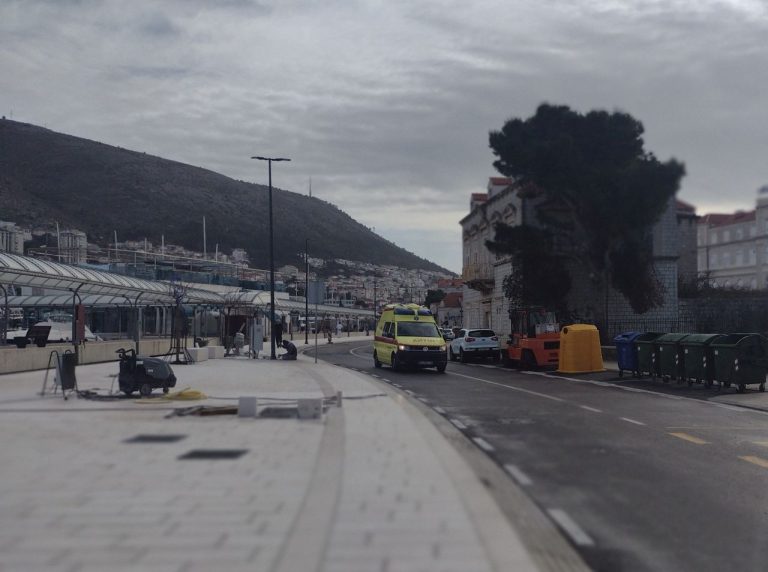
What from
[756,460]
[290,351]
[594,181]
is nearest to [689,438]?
[756,460]

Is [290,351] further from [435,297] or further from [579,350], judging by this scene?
[435,297]

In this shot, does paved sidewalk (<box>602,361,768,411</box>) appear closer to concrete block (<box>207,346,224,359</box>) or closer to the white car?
the white car

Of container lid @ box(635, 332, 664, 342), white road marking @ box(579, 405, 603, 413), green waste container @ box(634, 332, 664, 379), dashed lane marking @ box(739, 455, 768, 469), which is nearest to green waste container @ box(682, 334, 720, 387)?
green waste container @ box(634, 332, 664, 379)

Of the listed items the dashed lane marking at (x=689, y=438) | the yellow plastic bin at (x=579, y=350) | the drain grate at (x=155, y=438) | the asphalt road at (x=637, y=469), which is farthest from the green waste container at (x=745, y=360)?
the drain grate at (x=155, y=438)

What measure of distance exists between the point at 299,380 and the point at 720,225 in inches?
1801

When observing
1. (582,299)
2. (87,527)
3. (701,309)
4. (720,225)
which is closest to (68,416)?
(87,527)

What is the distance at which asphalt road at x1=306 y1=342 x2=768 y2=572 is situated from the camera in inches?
247

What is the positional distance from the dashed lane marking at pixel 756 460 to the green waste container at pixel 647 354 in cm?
1364

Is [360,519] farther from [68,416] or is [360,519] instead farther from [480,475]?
[68,416]

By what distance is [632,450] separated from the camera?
10.9 m

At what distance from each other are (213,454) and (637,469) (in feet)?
17.0

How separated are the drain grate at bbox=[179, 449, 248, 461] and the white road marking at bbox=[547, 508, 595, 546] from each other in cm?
408

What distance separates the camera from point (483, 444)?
11359 millimetres

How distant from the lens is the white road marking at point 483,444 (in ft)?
35.7
